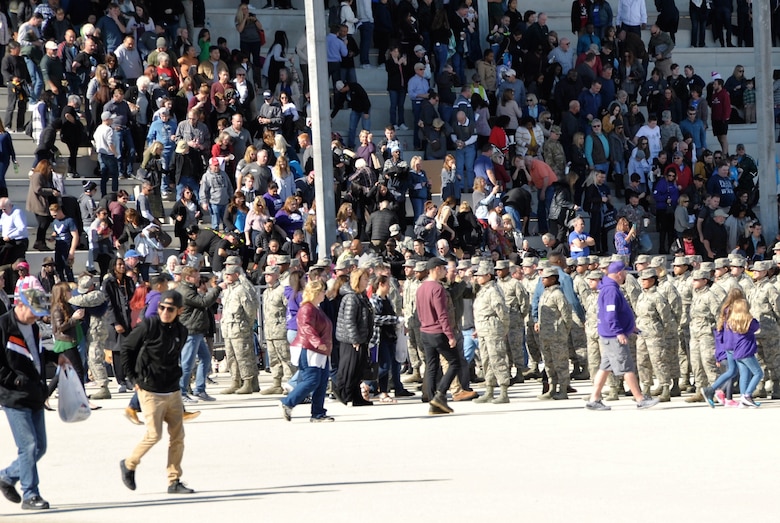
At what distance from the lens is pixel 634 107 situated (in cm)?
3145

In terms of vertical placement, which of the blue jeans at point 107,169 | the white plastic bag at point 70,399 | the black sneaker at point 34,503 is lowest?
the black sneaker at point 34,503

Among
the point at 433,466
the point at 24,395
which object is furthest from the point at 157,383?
the point at 433,466

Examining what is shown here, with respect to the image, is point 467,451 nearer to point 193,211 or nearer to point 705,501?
point 705,501

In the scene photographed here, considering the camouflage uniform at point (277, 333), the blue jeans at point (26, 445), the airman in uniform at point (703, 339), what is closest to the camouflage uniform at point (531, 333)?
the airman in uniform at point (703, 339)

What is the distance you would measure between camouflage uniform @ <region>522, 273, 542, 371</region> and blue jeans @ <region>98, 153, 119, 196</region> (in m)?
7.62

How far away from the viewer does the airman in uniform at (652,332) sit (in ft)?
59.3

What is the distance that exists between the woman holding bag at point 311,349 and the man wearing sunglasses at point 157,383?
3.72 meters

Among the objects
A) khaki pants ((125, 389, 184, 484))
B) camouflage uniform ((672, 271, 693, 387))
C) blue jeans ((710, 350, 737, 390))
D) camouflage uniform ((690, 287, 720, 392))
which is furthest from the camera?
camouflage uniform ((672, 271, 693, 387))

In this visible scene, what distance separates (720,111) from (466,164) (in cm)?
758

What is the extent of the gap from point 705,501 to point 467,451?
3.27 metres

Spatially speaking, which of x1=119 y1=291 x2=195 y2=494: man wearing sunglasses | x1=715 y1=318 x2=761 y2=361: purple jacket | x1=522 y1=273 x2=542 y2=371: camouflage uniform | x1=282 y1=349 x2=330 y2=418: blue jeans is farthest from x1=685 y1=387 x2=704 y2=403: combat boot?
x1=119 y1=291 x2=195 y2=494: man wearing sunglasses

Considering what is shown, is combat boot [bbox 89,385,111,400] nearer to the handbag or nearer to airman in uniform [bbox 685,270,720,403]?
airman in uniform [bbox 685,270,720,403]

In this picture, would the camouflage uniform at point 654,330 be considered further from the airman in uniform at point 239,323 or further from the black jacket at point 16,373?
the black jacket at point 16,373

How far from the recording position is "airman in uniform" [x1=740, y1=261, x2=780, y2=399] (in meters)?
18.1
